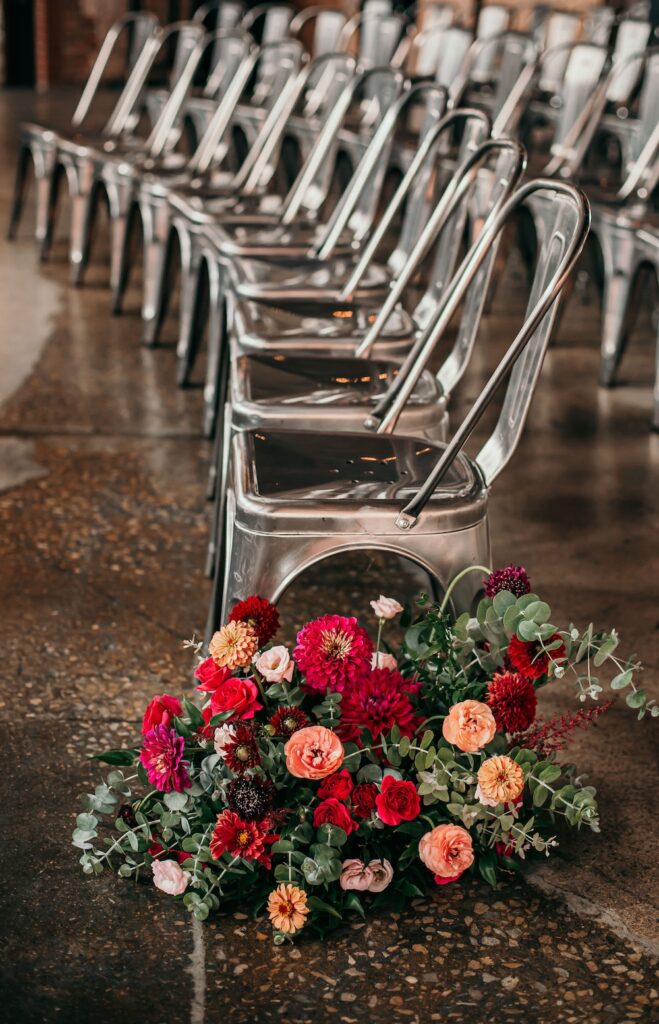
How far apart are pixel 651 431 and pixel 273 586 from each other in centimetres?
228

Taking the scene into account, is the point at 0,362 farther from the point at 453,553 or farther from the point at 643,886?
the point at 643,886

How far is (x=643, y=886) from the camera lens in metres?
1.89

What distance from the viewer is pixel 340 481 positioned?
2.11 metres

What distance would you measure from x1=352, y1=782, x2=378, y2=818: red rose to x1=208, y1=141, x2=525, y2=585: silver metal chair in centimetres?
85

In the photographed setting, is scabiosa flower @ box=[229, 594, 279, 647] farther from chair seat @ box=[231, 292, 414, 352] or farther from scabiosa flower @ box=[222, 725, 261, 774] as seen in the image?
chair seat @ box=[231, 292, 414, 352]

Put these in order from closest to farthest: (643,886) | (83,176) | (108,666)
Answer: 1. (643,886)
2. (108,666)
3. (83,176)

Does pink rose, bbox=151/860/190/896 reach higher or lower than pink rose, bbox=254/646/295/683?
lower

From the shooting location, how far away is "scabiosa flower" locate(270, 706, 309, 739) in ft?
5.90

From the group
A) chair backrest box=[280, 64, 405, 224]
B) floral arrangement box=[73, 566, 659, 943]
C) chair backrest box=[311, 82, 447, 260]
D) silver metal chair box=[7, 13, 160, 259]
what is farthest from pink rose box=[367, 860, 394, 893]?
silver metal chair box=[7, 13, 160, 259]

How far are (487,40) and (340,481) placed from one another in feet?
16.8

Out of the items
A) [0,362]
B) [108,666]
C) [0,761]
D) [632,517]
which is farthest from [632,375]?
[0,761]

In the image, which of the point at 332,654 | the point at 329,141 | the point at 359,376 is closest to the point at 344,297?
the point at 359,376

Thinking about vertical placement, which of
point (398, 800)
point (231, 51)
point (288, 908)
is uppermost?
point (231, 51)

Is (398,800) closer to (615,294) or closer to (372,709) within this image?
(372,709)
